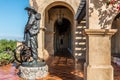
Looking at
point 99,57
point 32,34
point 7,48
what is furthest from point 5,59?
point 99,57

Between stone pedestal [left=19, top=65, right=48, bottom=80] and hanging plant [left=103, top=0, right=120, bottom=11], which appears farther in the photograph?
stone pedestal [left=19, top=65, right=48, bottom=80]

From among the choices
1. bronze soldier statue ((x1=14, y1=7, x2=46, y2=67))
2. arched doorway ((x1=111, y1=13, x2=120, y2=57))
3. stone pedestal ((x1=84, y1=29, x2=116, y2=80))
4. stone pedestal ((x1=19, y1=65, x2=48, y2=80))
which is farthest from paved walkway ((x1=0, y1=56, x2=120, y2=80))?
arched doorway ((x1=111, y1=13, x2=120, y2=57))

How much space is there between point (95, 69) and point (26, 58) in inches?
131

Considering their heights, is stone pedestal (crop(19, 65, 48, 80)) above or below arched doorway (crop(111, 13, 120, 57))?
below

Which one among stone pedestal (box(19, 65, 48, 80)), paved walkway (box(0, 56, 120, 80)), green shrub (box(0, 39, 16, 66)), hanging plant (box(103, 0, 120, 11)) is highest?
hanging plant (box(103, 0, 120, 11))

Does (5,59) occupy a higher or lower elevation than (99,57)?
lower

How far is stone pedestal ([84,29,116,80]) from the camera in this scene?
5262 mm

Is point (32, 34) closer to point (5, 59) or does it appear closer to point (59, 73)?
point (59, 73)

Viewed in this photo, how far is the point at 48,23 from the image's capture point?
16.8 meters

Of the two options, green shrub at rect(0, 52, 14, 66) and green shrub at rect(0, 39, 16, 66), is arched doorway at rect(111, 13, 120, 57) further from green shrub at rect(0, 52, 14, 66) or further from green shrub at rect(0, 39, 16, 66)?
green shrub at rect(0, 52, 14, 66)

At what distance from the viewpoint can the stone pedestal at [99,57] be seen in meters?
5.26

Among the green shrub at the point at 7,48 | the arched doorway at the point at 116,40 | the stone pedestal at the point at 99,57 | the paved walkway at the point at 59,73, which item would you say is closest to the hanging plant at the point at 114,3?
the stone pedestal at the point at 99,57

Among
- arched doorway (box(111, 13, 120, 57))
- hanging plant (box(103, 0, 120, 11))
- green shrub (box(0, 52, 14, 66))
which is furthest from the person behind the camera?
arched doorway (box(111, 13, 120, 57))

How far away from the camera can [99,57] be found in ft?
17.4
